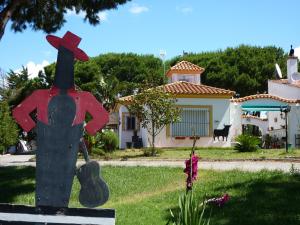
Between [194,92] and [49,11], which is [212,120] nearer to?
[194,92]

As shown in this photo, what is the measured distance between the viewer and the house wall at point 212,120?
2786 cm

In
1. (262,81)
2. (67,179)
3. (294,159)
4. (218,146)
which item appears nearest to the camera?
(67,179)

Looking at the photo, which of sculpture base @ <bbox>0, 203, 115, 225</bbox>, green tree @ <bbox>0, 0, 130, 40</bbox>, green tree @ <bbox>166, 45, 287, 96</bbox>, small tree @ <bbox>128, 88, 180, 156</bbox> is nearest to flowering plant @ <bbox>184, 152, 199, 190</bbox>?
sculpture base @ <bbox>0, 203, 115, 225</bbox>

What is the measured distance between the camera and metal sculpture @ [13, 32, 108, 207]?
463 centimetres

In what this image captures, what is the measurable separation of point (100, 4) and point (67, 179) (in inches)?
413

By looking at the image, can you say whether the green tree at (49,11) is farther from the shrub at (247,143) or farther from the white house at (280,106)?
the white house at (280,106)

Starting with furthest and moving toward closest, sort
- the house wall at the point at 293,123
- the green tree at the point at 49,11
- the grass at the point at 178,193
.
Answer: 1. the house wall at the point at 293,123
2. the green tree at the point at 49,11
3. the grass at the point at 178,193

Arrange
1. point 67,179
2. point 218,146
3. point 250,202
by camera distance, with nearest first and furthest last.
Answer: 1. point 67,179
2. point 250,202
3. point 218,146

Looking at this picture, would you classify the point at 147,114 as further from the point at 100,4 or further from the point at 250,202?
the point at 250,202

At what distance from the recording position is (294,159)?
1798 centimetres

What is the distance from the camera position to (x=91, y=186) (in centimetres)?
473

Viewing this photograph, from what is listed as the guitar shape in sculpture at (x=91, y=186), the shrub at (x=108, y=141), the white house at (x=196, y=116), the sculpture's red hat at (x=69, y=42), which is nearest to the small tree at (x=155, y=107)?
the shrub at (x=108, y=141)

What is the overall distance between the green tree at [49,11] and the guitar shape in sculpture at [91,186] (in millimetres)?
10078

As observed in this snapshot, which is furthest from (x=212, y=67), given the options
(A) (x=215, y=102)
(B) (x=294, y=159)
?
(B) (x=294, y=159)
